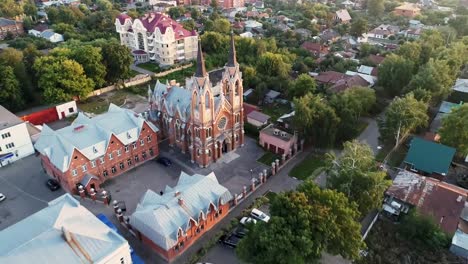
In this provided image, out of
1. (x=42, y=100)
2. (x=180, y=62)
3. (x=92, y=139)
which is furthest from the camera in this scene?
(x=180, y=62)

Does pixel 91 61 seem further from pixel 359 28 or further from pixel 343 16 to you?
pixel 343 16

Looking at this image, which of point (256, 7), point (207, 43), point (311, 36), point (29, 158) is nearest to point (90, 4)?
point (256, 7)

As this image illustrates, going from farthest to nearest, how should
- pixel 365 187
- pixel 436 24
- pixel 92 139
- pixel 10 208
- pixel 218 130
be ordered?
pixel 436 24, pixel 218 130, pixel 92 139, pixel 10 208, pixel 365 187

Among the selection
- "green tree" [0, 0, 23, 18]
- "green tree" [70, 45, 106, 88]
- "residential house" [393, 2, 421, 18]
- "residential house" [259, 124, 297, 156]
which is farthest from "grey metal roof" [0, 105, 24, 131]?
"residential house" [393, 2, 421, 18]

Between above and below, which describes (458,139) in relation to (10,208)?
above

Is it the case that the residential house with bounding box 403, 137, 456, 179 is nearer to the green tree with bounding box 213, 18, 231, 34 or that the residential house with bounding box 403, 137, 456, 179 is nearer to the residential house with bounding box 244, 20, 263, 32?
the green tree with bounding box 213, 18, 231, 34

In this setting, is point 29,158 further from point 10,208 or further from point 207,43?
point 207,43
